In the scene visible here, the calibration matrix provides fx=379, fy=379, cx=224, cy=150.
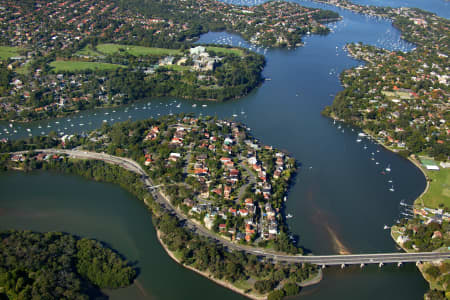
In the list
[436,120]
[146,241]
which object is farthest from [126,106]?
[436,120]

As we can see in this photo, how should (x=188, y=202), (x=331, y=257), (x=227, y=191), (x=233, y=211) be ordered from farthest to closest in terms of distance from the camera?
1. (x=227, y=191)
2. (x=188, y=202)
3. (x=233, y=211)
4. (x=331, y=257)

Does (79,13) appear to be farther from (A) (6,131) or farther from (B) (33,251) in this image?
(B) (33,251)

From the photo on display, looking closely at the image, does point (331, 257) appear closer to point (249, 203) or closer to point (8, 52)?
point (249, 203)

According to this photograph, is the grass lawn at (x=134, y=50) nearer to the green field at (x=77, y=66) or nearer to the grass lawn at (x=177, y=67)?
the grass lawn at (x=177, y=67)

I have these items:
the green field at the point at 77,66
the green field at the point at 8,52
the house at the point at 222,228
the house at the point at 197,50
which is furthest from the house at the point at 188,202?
the green field at the point at 8,52

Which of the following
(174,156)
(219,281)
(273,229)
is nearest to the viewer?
(219,281)

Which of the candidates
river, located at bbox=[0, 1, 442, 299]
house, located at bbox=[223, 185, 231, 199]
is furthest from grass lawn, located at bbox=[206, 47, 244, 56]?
house, located at bbox=[223, 185, 231, 199]

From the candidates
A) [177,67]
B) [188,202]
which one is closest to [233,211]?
[188,202]

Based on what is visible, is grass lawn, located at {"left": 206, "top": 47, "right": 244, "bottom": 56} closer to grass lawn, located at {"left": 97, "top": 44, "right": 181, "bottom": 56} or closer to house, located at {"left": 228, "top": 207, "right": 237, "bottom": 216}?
grass lawn, located at {"left": 97, "top": 44, "right": 181, "bottom": 56}
